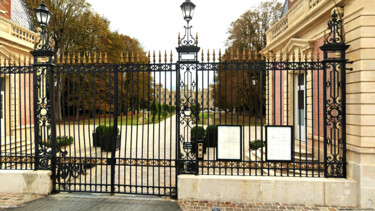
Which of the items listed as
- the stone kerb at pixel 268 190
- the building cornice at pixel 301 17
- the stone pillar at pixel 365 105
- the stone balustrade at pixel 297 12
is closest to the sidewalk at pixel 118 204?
the stone kerb at pixel 268 190

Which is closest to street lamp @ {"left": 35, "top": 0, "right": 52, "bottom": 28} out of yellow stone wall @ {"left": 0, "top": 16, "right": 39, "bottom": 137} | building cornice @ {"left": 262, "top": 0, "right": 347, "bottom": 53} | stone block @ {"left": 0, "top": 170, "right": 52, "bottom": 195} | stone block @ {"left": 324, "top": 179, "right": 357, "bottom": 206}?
yellow stone wall @ {"left": 0, "top": 16, "right": 39, "bottom": 137}

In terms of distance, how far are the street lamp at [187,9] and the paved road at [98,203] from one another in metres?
4.19

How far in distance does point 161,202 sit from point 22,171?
11.7 feet

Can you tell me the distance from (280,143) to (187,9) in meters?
3.72

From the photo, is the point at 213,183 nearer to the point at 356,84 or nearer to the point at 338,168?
the point at 338,168

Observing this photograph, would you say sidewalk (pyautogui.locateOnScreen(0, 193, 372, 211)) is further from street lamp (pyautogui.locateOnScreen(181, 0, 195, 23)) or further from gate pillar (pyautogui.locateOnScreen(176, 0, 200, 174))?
street lamp (pyautogui.locateOnScreen(181, 0, 195, 23))

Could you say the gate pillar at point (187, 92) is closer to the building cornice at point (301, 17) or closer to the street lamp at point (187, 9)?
the street lamp at point (187, 9)

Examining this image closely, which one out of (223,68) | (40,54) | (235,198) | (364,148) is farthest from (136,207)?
(364,148)

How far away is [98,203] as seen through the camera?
15.6 ft

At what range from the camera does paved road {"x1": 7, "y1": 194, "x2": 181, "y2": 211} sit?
454 centimetres

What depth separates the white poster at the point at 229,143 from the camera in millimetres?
5023

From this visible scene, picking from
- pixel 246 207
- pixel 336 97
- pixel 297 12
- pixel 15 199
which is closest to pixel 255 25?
pixel 297 12

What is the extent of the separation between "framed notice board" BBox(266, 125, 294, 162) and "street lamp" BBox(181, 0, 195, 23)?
3.11m

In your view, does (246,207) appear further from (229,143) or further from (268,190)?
(229,143)
